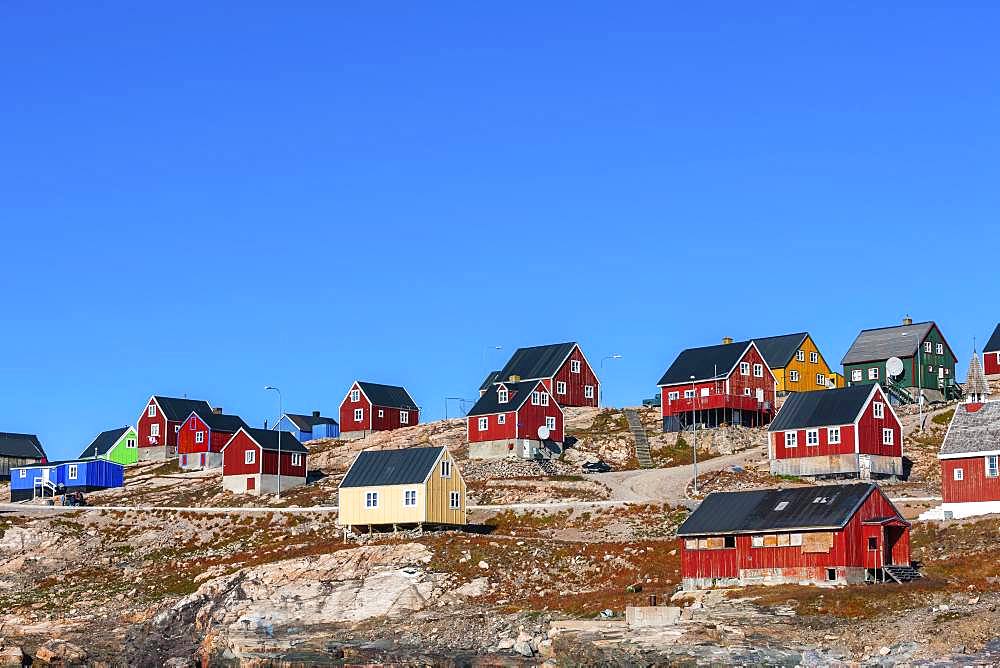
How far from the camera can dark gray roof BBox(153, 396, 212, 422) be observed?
162250mm

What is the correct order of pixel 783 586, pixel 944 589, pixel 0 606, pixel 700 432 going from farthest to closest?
pixel 700 432
pixel 0 606
pixel 783 586
pixel 944 589

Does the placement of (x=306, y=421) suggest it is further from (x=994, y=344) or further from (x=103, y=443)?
(x=994, y=344)

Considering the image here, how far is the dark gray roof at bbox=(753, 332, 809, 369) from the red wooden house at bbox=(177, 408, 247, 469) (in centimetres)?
5375

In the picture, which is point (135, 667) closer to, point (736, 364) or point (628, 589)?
point (628, 589)

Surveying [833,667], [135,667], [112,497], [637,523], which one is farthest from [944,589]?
[112,497]

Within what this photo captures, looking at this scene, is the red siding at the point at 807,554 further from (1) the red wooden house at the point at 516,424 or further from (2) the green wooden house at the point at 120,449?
(2) the green wooden house at the point at 120,449

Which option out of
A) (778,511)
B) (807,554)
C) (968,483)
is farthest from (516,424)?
(807,554)

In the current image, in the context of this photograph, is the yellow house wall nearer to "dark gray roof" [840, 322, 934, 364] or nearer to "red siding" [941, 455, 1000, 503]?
"dark gray roof" [840, 322, 934, 364]

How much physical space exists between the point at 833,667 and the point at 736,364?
75.3 meters

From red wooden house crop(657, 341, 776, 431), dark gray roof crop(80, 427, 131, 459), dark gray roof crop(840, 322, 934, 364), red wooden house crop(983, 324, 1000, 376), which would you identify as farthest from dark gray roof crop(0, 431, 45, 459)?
red wooden house crop(983, 324, 1000, 376)

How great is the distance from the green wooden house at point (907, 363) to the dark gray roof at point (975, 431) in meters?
46.5

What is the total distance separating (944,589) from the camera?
2712 inches

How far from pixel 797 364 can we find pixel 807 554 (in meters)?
70.3

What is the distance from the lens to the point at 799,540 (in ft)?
246
